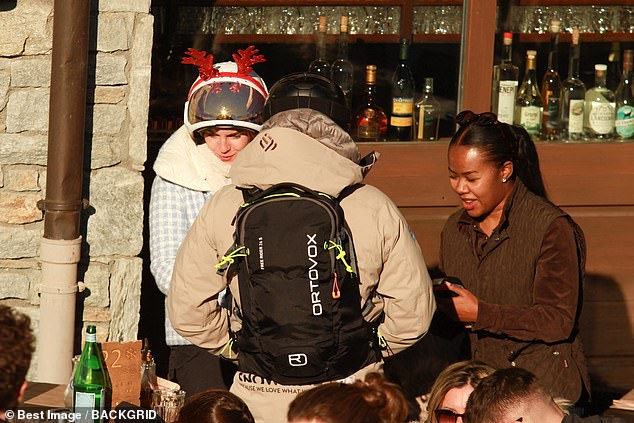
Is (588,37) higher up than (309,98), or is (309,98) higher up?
(588,37)

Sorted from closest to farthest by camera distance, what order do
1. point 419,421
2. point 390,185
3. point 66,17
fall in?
point 419,421, point 66,17, point 390,185

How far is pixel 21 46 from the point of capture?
4.64 m

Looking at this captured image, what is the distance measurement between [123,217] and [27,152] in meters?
0.48

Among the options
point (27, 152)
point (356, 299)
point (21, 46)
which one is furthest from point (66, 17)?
point (356, 299)

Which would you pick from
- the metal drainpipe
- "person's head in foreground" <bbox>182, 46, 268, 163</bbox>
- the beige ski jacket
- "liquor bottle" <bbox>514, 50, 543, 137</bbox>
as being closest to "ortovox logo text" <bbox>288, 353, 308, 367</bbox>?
the beige ski jacket

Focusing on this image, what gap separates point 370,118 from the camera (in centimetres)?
533

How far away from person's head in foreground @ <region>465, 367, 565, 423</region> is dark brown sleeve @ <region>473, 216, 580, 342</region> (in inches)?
27.4

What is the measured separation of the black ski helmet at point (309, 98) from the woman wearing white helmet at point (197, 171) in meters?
0.49

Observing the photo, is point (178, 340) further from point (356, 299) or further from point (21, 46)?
point (21, 46)

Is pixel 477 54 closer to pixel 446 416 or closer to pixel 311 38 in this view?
pixel 311 38

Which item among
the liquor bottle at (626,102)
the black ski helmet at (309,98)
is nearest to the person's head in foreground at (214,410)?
the black ski helmet at (309,98)

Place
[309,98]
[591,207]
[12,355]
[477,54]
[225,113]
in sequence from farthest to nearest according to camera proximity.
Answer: [591,207] < [477,54] < [225,113] < [309,98] < [12,355]

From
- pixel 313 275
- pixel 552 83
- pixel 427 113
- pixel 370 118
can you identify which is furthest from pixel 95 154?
pixel 552 83

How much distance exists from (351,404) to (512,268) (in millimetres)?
1290
